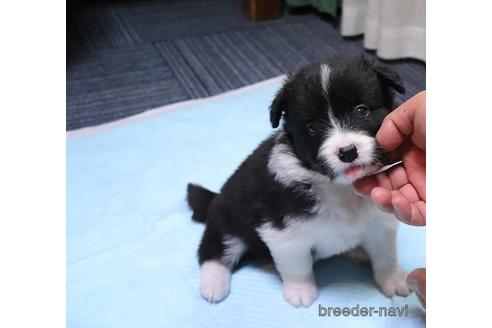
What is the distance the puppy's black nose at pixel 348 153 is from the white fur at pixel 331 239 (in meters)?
0.22

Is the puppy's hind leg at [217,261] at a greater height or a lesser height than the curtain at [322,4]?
lesser

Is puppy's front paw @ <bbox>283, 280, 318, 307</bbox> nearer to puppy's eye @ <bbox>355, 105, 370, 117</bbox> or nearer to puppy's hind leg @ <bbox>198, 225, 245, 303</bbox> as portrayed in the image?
puppy's hind leg @ <bbox>198, 225, 245, 303</bbox>

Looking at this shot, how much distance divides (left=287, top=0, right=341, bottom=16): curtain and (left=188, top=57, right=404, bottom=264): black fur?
282cm

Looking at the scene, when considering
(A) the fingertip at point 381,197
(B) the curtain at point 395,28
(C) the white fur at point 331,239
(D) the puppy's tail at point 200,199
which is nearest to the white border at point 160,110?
(B) the curtain at point 395,28

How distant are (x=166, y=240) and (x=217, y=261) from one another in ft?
1.13

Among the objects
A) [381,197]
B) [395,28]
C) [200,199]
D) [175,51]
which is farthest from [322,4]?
[381,197]

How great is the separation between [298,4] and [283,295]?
3.33 meters

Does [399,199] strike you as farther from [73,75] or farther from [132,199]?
[73,75]

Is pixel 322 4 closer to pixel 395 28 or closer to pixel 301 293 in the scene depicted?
pixel 395 28

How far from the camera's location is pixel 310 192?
1.82 meters

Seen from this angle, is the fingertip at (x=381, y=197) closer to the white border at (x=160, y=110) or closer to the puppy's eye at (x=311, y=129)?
the puppy's eye at (x=311, y=129)

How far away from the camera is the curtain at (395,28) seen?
3656 mm

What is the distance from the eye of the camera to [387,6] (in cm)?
364

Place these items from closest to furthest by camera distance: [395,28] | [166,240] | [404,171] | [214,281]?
[404,171] < [214,281] < [166,240] < [395,28]
